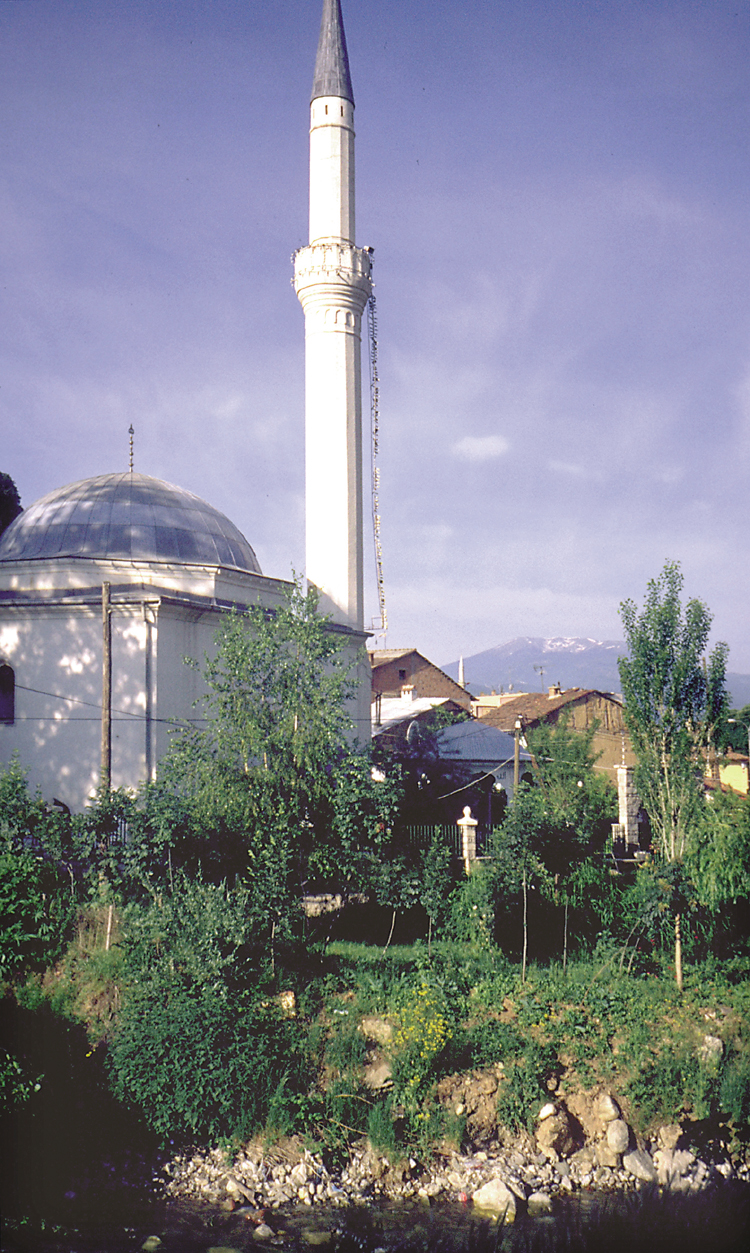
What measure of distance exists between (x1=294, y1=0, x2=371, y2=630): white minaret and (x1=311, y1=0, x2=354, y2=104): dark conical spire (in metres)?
0.06

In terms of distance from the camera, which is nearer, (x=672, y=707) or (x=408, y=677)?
(x=672, y=707)

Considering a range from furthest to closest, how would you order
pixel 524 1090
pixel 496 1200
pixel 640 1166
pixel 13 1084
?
pixel 524 1090, pixel 640 1166, pixel 496 1200, pixel 13 1084

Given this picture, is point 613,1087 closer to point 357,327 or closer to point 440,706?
point 357,327

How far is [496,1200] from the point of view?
28.9 ft

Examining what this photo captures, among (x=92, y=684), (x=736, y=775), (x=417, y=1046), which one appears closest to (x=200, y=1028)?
(x=417, y=1046)

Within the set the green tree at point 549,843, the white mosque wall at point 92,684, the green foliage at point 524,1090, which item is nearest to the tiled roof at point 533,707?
the white mosque wall at point 92,684

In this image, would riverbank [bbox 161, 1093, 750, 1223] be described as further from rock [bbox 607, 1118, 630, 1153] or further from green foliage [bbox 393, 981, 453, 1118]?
green foliage [bbox 393, 981, 453, 1118]

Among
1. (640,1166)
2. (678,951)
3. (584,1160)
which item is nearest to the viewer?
(640,1166)

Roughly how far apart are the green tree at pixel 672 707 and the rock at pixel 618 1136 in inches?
130

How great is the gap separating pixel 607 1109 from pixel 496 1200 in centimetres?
169

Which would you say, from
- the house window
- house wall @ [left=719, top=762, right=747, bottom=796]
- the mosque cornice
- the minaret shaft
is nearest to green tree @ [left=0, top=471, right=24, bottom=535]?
the mosque cornice

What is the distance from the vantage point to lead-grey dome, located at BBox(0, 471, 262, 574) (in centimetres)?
1842

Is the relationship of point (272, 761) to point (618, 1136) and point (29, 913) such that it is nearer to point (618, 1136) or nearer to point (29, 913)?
point (29, 913)

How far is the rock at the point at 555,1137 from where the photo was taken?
31.2 feet
